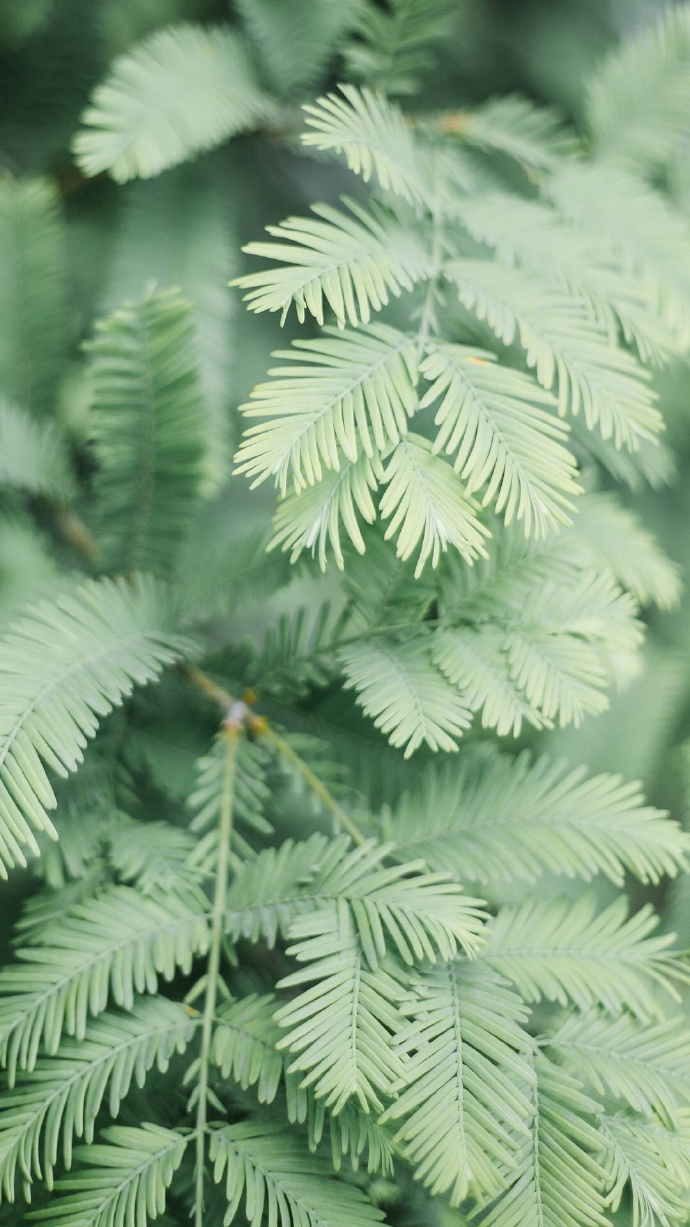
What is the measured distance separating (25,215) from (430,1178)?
86 cm

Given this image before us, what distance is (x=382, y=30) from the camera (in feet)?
2.69

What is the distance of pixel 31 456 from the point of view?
775 millimetres

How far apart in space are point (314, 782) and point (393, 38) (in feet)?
2.47

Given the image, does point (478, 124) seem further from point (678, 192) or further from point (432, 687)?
point (432, 687)

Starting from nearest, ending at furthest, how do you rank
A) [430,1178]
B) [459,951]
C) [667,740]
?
[430,1178] < [459,951] < [667,740]

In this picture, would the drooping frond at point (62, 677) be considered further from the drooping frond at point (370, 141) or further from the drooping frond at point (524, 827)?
the drooping frond at point (370, 141)

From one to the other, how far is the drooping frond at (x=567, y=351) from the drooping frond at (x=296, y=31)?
39cm

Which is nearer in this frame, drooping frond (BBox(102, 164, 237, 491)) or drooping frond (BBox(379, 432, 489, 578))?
drooping frond (BBox(379, 432, 489, 578))

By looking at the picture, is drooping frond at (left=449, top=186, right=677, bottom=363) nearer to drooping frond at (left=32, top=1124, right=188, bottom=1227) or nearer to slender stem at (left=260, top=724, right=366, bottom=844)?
slender stem at (left=260, top=724, right=366, bottom=844)

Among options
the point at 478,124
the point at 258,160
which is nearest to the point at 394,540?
the point at 478,124

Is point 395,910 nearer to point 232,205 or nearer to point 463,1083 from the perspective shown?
point 463,1083

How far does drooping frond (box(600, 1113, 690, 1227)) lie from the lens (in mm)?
506

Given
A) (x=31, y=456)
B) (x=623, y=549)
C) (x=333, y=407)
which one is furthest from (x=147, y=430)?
(x=623, y=549)

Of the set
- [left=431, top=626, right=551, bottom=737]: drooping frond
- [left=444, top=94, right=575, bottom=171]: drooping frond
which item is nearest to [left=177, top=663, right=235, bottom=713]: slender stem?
[left=431, top=626, right=551, bottom=737]: drooping frond
